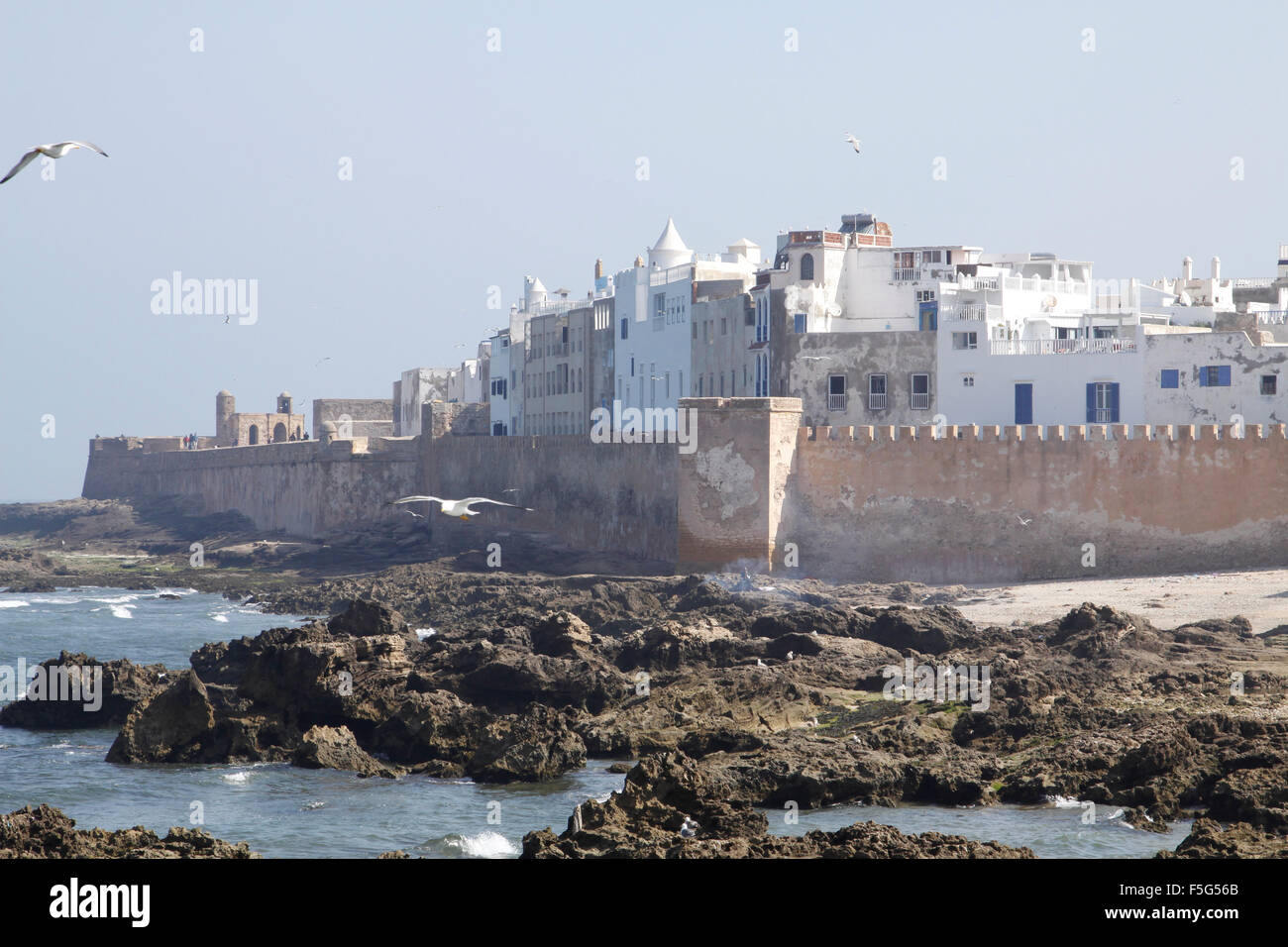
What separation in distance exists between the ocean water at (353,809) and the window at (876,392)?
24.2m

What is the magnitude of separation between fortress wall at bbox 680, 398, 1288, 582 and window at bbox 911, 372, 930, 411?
6193 mm

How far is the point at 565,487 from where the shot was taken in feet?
152

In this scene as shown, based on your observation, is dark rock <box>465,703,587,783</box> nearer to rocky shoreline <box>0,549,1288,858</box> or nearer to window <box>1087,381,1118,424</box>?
rocky shoreline <box>0,549,1288,858</box>

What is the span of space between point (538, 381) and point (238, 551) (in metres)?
13.2

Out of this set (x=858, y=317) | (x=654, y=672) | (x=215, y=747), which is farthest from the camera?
(x=858, y=317)

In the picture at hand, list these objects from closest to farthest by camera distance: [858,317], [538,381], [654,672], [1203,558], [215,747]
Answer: [215,747], [654,672], [1203,558], [858,317], [538,381]

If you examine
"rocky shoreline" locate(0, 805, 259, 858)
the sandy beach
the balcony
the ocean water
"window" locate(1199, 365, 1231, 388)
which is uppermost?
the balcony

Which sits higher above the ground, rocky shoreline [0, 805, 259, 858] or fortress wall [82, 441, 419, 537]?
fortress wall [82, 441, 419, 537]

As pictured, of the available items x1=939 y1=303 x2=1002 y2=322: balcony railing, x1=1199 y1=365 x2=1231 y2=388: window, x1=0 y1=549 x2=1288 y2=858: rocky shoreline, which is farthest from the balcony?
x1=0 y1=549 x2=1288 y2=858: rocky shoreline

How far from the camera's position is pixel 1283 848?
12.9m

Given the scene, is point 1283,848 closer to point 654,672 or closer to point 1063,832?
point 1063,832

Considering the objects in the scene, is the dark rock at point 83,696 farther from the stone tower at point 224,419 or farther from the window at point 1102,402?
the stone tower at point 224,419

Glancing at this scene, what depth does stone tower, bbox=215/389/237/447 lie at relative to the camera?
8656cm
